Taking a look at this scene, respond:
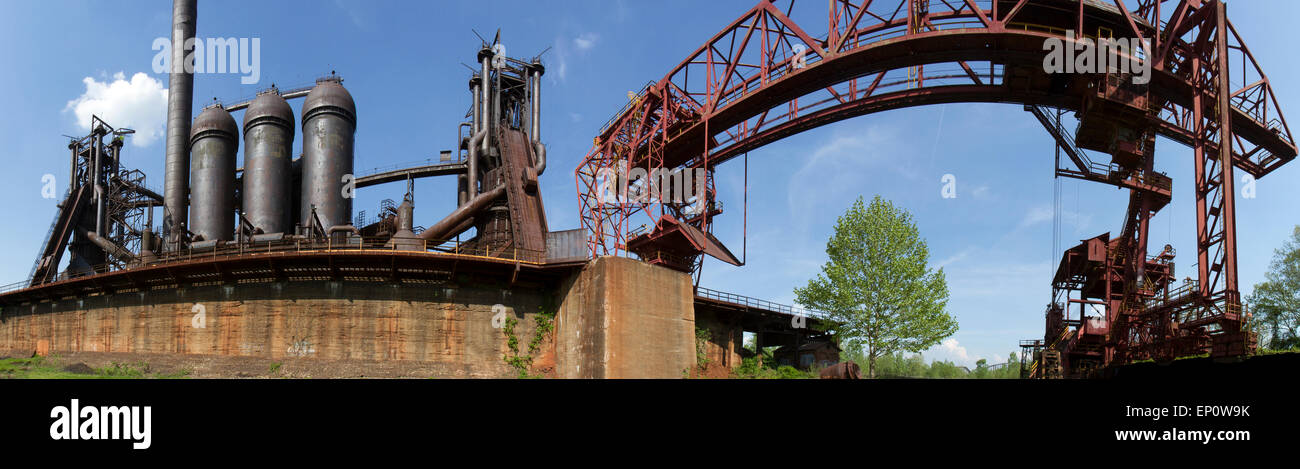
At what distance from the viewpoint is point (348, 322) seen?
3300 centimetres

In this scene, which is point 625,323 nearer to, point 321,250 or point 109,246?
point 321,250

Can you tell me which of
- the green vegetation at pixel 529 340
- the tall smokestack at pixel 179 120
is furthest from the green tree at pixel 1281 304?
the tall smokestack at pixel 179 120

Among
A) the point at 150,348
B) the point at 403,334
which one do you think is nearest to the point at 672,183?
the point at 403,334

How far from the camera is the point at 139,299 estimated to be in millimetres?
37875

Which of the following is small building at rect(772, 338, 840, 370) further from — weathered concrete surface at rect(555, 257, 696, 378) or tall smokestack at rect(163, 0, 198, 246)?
tall smokestack at rect(163, 0, 198, 246)

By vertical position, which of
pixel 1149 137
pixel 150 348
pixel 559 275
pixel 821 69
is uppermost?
pixel 821 69

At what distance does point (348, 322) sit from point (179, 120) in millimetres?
26806

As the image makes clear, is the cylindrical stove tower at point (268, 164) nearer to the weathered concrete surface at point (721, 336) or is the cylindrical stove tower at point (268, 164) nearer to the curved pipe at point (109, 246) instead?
the curved pipe at point (109, 246)

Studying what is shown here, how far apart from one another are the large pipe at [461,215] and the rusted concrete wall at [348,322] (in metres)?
6.21

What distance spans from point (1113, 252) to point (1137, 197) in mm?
8204

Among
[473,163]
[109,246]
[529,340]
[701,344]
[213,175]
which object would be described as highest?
[473,163]

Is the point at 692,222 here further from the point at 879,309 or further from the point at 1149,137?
the point at 1149,137

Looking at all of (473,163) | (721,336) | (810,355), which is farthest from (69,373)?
(810,355)

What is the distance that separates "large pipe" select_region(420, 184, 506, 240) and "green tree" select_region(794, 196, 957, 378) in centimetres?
1677
